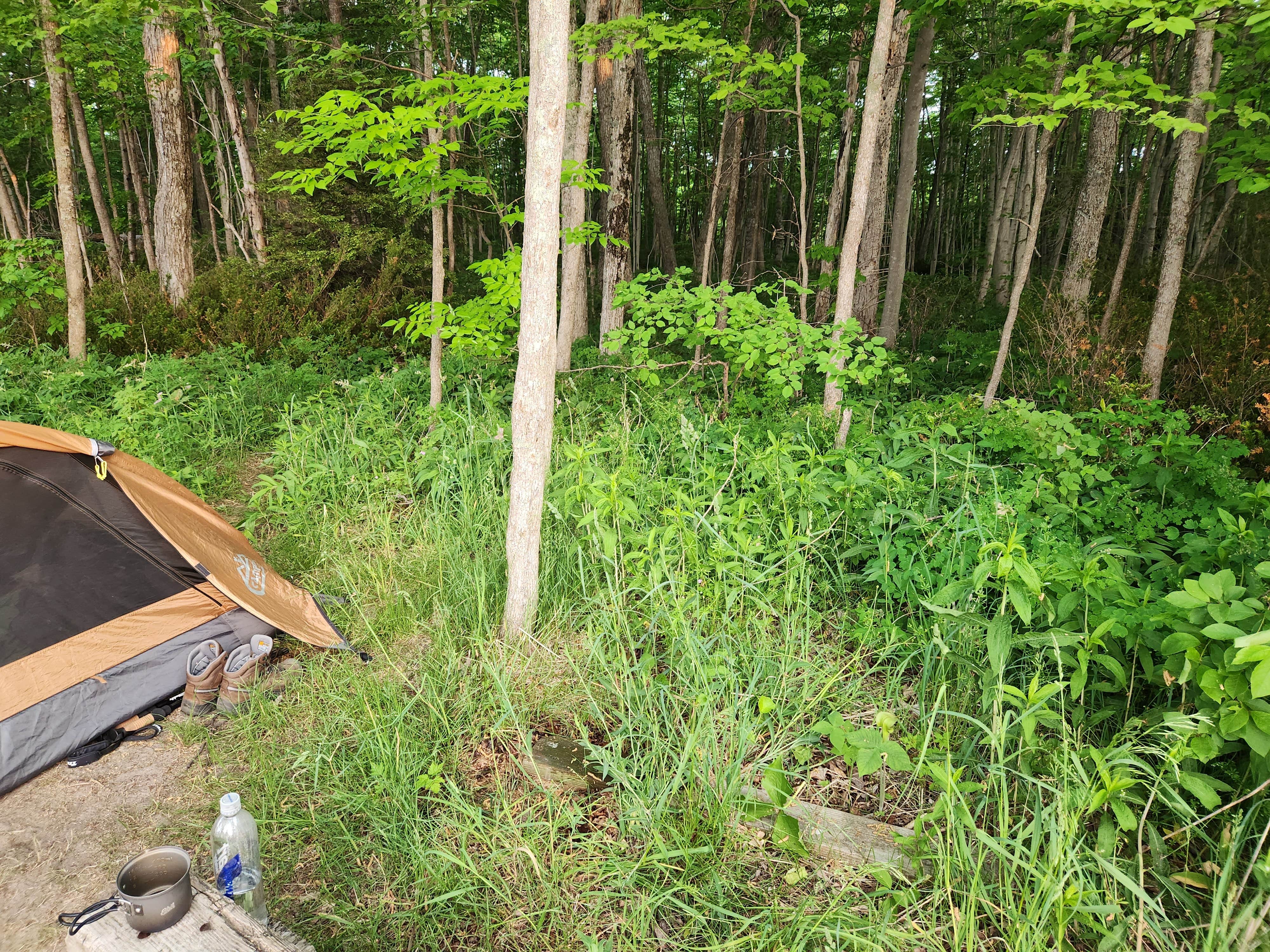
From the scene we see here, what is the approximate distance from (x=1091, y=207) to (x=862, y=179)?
5.22m

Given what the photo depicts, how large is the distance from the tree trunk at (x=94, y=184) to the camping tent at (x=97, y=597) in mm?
8121

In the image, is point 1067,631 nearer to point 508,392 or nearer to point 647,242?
point 508,392

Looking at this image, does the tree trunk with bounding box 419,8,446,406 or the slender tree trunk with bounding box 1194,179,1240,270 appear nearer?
the tree trunk with bounding box 419,8,446,406

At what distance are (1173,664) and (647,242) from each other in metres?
22.5

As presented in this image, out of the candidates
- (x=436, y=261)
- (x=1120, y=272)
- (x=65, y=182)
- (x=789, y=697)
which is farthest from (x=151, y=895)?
(x=1120, y=272)

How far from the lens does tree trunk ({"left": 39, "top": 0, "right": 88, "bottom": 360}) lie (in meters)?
5.92

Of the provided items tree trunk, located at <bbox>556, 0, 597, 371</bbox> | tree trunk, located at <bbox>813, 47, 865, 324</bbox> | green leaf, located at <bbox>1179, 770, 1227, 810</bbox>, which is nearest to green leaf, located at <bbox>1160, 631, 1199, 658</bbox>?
green leaf, located at <bbox>1179, 770, 1227, 810</bbox>

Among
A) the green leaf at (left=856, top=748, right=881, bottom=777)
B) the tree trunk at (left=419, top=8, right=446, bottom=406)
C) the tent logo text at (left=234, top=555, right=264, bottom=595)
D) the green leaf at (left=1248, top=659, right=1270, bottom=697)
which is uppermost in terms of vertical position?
the tree trunk at (left=419, top=8, right=446, bottom=406)

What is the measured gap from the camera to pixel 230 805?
206 cm

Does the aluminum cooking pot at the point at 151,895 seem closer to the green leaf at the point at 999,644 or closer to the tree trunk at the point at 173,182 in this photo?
the green leaf at the point at 999,644

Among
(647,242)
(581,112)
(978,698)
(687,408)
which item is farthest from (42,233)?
(978,698)

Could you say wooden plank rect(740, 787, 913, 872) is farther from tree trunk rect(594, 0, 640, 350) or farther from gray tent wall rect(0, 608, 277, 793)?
tree trunk rect(594, 0, 640, 350)

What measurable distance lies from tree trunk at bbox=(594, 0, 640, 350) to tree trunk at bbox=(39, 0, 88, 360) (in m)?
5.05

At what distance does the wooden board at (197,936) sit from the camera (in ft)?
5.28
